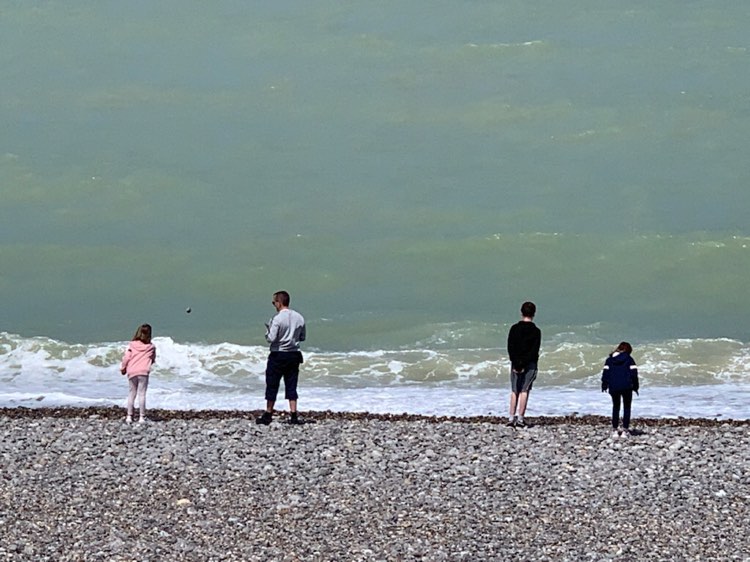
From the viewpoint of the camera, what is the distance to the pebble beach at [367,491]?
13.3m


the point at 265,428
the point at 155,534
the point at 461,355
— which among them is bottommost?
the point at 155,534

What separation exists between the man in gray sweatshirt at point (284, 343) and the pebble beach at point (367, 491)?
26.6 inches

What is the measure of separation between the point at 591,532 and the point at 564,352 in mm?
21330

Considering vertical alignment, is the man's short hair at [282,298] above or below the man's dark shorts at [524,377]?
above

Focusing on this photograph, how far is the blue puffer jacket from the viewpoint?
1880 centimetres

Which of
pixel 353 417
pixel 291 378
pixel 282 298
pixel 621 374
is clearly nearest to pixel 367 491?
pixel 291 378

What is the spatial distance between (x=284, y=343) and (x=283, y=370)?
0.44 m

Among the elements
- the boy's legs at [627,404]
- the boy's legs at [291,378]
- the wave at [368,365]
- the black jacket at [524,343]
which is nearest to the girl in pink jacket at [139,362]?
the boy's legs at [291,378]

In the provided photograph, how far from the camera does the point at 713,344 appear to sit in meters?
35.7

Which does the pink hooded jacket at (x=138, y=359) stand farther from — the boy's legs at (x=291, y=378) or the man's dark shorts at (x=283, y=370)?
the boy's legs at (x=291, y=378)

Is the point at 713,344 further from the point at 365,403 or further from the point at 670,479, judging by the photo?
the point at 670,479

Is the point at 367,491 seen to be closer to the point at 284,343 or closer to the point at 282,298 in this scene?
the point at 284,343

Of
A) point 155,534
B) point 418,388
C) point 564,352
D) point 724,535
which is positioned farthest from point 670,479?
point 564,352

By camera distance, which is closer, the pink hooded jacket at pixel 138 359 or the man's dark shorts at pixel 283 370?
the man's dark shorts at pixel 283 370
